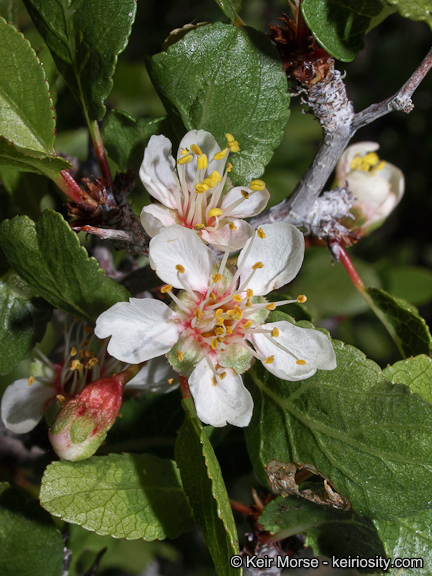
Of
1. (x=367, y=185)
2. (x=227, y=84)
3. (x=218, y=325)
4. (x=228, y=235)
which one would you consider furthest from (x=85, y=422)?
(x=367, y=185)

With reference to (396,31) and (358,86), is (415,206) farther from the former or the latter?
(396,31)

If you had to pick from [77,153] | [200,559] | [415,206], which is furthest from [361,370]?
[415,206]

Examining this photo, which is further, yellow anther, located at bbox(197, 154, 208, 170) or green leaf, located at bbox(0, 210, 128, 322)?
yellow anther, located at bbox(197, 154, 208, 170)

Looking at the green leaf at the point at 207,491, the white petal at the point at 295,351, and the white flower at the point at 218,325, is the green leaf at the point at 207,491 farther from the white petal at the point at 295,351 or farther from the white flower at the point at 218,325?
the white petal at the point at 295,351

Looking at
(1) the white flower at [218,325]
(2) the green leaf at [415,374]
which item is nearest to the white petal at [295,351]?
(1) the white flower at [218,325]

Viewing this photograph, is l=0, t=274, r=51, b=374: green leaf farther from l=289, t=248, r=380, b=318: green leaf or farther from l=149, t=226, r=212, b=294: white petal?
l=289, t=248, r=380, b=318: green leaf

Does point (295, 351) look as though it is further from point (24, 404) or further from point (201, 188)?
point (24, 404)

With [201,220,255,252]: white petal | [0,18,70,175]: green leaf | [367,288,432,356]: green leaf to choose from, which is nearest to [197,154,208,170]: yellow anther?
[201,220,255,252]: white petal
